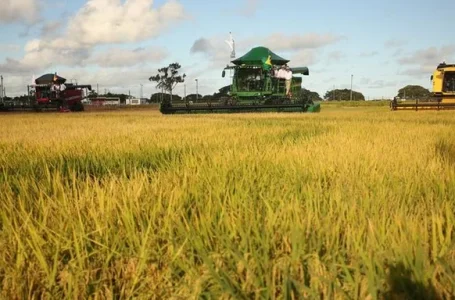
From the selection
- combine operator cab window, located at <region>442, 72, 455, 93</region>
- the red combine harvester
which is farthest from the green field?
the red combine harvester

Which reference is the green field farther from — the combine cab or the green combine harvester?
the combine cab

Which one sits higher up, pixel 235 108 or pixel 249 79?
pixel 249 79

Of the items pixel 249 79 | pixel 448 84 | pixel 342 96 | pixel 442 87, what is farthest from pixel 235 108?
pixel 342 96

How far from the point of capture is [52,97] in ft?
109

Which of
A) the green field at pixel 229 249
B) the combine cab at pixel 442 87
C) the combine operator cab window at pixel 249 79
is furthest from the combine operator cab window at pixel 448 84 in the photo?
the green field at pixel 229 249

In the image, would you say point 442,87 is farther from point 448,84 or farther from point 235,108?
point 235,108

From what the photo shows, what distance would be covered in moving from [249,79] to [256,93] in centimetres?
106

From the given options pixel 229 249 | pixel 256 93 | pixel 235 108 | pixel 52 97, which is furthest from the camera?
pixel 52 97

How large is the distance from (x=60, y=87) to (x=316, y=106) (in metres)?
20.9

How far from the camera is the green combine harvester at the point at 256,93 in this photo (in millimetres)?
22531

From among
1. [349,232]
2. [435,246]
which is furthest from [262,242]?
[435,246]

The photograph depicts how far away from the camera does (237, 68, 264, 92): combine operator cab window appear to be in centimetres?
2481

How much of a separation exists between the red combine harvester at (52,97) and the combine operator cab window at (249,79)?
15522mm

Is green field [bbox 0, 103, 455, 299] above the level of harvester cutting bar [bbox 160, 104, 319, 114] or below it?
→ below
